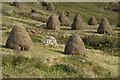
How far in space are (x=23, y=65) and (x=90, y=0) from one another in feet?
187

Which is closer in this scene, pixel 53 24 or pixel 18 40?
pixel 18 40

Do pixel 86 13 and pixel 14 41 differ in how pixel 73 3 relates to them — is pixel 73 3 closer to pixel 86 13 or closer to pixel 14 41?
pixel 86 13

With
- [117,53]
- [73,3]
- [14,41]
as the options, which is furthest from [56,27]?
[73,3]

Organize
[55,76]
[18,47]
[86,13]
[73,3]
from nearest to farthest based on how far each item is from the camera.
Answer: [55,76]
[18,47]
[86,13]
[73,3]

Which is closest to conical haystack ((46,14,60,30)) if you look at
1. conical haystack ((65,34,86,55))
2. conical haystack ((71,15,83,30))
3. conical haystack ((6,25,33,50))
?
conical haystack ((71,15,83,30))

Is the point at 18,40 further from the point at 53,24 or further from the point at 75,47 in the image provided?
the point at 53,24

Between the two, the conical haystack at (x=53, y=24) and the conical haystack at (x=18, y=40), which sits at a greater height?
the conical haystack at (x=18, y=40)

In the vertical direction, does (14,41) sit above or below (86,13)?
above

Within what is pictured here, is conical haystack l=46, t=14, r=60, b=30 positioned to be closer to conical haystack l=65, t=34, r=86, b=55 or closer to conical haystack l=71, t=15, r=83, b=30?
conical haystack l=71, t=15, r=83, b=30

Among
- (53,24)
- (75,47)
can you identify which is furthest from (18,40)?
(53,24)

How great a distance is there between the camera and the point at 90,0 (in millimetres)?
64562

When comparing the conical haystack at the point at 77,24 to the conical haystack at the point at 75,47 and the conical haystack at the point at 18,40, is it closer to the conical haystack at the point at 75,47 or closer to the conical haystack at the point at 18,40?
the conical haystack at the point at 75,47

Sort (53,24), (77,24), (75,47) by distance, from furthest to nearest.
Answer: (77,24) < (53,24) < (75,47)

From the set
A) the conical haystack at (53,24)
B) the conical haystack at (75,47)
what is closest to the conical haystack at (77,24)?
the conical haystack at (53,24)
